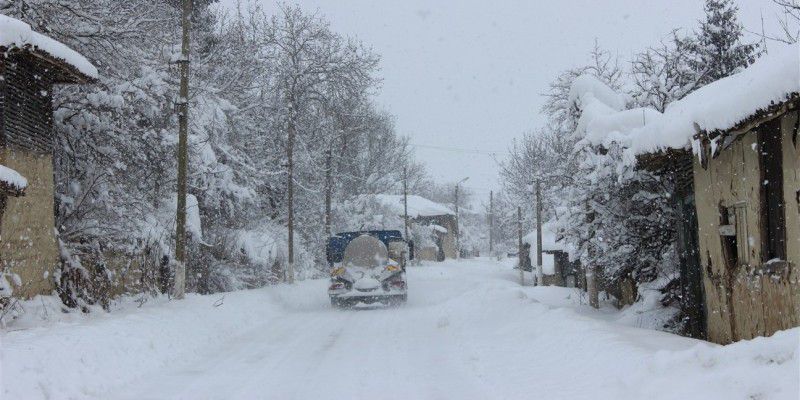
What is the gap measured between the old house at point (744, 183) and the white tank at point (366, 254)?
10857 millimetres

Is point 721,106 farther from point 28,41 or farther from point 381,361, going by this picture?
point 28,41

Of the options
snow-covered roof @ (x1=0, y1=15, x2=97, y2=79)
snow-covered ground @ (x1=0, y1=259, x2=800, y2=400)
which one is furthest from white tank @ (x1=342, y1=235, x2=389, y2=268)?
snow-covered roof @ (x1=0, y1=15, x2=97, y2=79)

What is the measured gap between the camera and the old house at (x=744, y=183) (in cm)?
754

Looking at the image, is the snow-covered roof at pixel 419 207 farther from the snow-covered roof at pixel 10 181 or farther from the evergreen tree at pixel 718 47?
the snow-covered roof at pixel 10 181

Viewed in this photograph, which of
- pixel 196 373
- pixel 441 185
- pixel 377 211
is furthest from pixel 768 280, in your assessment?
pixel 441 185

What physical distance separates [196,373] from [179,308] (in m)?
5.46

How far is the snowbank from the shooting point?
32.3ft

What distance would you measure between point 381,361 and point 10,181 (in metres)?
6.20

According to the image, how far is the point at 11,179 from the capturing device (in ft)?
32.8

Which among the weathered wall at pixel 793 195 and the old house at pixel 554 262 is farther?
the old house at pixel 554 262

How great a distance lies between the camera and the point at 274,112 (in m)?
33.9

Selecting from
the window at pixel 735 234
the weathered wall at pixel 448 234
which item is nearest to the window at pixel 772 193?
the window at pixel 735 234

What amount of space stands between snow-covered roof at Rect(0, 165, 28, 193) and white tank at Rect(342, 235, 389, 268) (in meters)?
11.6

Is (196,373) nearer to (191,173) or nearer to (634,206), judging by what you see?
(634,206)
